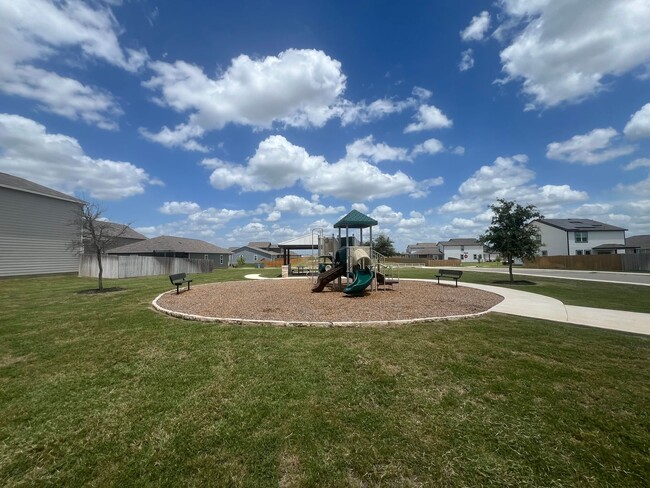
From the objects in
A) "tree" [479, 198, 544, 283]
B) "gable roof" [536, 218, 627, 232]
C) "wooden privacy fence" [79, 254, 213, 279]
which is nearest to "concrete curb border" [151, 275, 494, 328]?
"tree" [479, 198, 544, 283]

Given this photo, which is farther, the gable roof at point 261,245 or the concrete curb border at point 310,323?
the gable roof at point 261,245

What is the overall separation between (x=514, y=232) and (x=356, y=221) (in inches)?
493

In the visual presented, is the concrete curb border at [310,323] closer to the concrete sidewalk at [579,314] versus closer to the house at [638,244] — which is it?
the concrete sidewalk at [579,314]

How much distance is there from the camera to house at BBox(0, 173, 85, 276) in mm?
22688

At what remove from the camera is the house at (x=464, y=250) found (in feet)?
296

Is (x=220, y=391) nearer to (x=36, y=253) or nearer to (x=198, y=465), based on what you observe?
(x=198, y=465)

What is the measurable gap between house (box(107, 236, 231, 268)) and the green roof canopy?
34.5 meters

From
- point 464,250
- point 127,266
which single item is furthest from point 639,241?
point 127,266

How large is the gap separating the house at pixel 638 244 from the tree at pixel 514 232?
42.5 m

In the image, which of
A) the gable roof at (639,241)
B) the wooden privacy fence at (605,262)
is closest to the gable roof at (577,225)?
the gable roof at (639,241)

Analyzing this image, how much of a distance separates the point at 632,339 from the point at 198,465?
906 cm

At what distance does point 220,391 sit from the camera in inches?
179

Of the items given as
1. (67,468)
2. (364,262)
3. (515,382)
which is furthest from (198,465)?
(364,262)

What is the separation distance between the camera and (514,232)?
20766 millimetres
